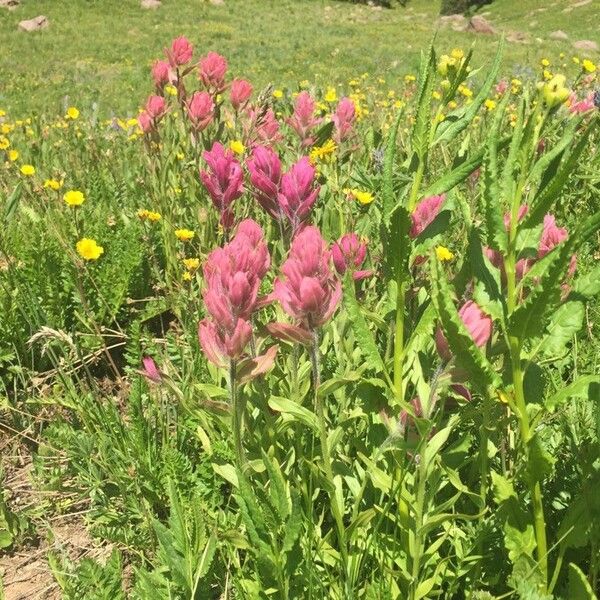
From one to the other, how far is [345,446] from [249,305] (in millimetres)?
561

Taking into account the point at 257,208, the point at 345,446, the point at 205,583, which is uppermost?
the point at 257,208

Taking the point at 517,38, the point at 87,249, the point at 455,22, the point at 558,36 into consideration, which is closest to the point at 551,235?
the point at 87,249

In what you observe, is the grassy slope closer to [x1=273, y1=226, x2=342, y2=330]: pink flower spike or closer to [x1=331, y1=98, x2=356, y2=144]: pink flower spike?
[x1=331, y1=98, x2=356, y2=144]: pink flower spike

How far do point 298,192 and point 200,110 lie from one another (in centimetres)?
118

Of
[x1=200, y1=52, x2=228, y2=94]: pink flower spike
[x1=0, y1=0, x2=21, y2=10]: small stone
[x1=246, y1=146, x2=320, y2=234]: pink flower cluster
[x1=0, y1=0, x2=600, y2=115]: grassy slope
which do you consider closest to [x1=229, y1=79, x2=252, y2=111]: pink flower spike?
[x1=200, y1=52, x2=228, y2=94]: pink flower spike

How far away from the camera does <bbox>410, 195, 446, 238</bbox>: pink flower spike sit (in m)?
1.20

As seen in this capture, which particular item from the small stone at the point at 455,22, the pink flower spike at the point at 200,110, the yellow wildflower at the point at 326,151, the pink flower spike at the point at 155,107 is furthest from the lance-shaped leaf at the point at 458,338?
the small stone at the point at 455,22

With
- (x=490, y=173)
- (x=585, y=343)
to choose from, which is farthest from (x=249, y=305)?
(x=585, y=343)

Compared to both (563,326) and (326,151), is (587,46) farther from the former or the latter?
(563,326)

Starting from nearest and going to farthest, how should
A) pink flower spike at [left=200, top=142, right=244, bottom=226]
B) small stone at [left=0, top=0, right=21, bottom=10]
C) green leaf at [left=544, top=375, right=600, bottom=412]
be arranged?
1. green leaf at [left=544, top=375, right=600, bottom=412]
2. pink flower spike at [left=200, top=142, right=244, bottom=226]
3. small stone at [left=0, top=0, right=21, bottom=10]

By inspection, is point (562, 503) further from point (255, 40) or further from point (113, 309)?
point (255, 40)

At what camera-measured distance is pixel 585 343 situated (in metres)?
2.05

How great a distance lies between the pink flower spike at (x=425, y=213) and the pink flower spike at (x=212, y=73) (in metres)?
1.69

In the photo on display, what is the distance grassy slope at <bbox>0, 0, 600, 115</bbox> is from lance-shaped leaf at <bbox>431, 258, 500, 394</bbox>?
8543mm
